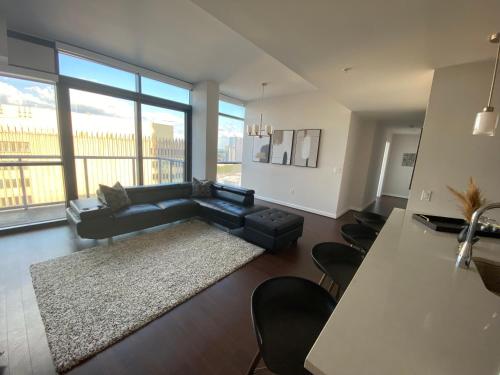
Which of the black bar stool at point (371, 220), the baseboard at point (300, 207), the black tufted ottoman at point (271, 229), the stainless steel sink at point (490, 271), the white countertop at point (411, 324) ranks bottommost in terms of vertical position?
the baseboard at point (300, 207)

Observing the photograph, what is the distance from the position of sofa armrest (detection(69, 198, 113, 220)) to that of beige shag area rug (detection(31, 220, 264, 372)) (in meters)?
0.47

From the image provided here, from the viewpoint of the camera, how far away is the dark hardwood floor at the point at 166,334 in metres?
1.42

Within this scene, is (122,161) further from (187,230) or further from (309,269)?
(309,269)

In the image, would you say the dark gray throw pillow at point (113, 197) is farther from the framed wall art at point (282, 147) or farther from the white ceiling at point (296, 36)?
the framed wall art at point (282, 147)

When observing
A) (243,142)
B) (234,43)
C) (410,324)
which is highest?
(234,43)

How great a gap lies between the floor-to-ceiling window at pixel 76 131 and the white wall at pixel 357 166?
4185 millimetres

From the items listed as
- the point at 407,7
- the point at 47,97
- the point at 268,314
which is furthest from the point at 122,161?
the point at 407,7

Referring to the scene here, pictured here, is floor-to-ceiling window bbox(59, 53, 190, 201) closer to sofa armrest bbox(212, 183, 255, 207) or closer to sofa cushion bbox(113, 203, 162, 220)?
sofa cushion bbox(113, 203, 162, 220)

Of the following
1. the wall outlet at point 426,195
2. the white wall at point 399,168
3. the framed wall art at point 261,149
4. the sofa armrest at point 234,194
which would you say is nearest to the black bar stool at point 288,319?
the wall outlet at point 426,195

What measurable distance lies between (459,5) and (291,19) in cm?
106

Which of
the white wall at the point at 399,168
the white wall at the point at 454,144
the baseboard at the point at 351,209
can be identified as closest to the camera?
the white wall at the point at 454,144

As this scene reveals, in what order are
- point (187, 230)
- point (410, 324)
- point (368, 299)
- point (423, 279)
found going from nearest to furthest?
1. point (410, 324)
2. point (368, 299)
3. point (423, 279)
4. point (187, 230)

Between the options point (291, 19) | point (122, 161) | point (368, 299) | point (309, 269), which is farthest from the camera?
point (122, 161)

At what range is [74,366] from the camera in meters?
1.40
